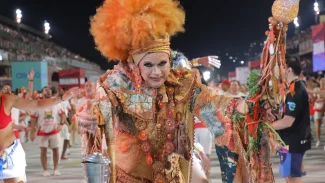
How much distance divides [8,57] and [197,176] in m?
31.4

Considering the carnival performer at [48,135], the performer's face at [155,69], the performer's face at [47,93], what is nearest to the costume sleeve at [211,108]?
the performer's face at [155,69]

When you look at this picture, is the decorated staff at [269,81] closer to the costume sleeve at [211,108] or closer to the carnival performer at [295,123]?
the costume sleeve at [211,108]

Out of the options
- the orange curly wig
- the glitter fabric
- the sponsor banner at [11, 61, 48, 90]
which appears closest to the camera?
the glitter fabric

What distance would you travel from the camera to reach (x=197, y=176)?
4152 millimetres

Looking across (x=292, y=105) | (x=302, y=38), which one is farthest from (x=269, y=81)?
(x=302, y=38)

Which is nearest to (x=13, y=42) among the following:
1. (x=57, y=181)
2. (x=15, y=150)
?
(x=57, y=181)

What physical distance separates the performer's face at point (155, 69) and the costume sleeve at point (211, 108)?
0.32 meters

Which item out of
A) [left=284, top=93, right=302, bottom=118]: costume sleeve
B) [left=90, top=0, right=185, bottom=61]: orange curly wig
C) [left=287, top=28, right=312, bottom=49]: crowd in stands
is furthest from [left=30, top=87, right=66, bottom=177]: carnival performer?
[left=287, top=28, right=312, bottom=49]: crowd in stands

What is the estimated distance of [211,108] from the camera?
151 inches

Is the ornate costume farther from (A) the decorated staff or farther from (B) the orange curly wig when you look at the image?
(A) the decorated staff

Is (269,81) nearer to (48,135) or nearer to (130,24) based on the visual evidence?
(130,24)

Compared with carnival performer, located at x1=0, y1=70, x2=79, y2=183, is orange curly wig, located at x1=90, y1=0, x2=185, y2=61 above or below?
above

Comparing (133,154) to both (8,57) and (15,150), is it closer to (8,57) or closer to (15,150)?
(15,150)

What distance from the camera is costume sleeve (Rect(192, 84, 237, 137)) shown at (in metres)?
3.79
